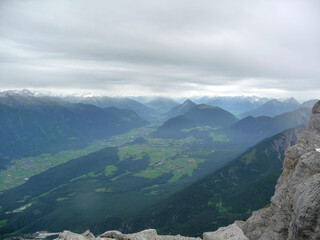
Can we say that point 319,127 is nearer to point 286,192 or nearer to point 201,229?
point 286,192

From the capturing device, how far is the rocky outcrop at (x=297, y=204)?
1164 inches

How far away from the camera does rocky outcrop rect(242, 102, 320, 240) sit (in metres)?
29.6

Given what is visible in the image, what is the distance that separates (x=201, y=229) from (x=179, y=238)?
5751 inches

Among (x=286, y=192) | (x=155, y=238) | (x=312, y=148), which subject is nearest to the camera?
(x=286, y=192)

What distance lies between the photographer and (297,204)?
108 feet

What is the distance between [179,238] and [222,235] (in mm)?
14578

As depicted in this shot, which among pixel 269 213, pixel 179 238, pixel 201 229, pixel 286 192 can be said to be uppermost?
pixel 286 192

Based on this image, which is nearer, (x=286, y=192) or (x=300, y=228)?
(x=300, y=228)

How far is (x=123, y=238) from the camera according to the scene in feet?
129

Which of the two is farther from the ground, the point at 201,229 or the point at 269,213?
the point at 269,213

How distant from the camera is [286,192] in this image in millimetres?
45656

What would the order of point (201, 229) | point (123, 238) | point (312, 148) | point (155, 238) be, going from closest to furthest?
point (123, 238)
point (155, 238)
point (312, 148)
point (201, 229)

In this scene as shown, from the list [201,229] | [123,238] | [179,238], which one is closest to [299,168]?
[179,238]

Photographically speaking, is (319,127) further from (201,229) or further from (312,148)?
(201,229)
